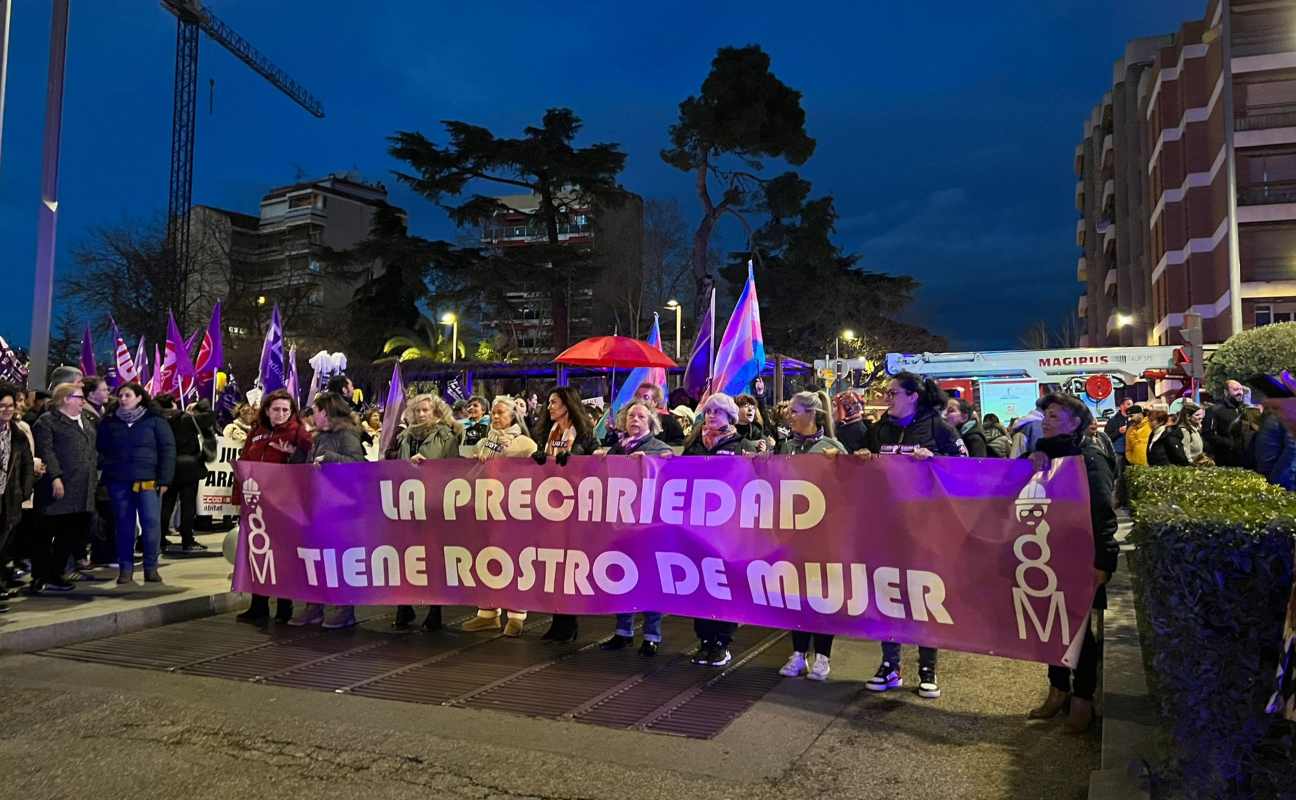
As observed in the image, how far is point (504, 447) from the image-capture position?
7754 millimetres

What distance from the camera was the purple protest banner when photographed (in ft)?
17.7

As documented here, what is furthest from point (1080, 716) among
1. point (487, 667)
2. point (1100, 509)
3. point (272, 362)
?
point (272, 362)

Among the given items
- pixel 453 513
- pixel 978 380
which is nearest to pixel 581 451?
pixel 453 513

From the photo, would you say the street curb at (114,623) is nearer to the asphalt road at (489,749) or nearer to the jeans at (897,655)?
the asphalt road at (489,749)

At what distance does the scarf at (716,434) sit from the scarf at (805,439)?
1.49 feet

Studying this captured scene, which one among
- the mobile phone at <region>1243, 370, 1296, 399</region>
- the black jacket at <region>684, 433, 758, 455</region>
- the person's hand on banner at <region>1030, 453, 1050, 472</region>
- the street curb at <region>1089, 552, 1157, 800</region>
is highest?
the mobile phone at <region>1243, 370, 1296, 399</region>

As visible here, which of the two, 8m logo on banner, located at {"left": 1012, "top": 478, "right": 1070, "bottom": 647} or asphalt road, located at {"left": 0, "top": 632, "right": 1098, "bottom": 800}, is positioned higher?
8m logo on banner, located at {"left": 1012, "top": 478, "right": 1070, "bottom": 647}

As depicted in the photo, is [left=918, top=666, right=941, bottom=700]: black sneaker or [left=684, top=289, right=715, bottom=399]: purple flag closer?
[left=918, top=666, right=941, bottom=700]: black sneaker

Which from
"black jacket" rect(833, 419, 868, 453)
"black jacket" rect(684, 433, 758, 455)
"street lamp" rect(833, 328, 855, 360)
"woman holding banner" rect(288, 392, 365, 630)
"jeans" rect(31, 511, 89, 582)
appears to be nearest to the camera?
"black jacket" rect(684, 433, 758, 455)

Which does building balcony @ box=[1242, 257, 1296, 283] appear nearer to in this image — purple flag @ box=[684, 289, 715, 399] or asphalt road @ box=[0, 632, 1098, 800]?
purple flag @ box=[684, 289, 715, 399]

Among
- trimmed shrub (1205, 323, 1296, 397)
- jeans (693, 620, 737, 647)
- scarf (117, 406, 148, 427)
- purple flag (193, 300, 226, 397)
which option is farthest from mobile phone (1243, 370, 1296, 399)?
purple flag (193, 300, 226, 397)

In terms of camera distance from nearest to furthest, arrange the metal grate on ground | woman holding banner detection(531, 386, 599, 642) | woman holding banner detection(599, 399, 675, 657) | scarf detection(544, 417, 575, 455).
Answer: the metal grate on ground, woman holding banner detection(599, 399, 675, 657), woman holding banner detection(531, 386, 599, 642), scarf detection(544, 417, 575, 455)

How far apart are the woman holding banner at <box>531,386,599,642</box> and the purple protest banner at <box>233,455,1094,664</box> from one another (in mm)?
414

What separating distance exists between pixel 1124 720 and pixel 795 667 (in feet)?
7.17
